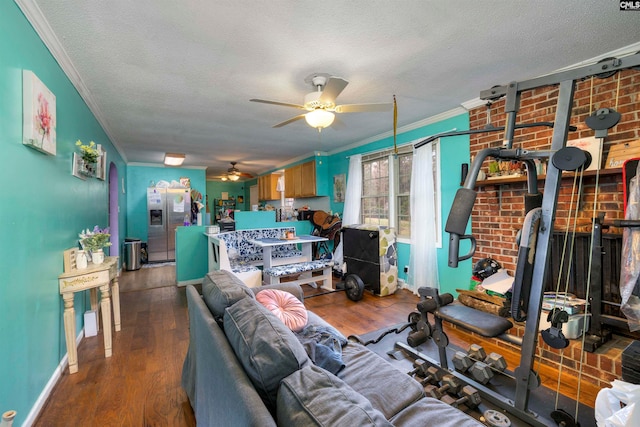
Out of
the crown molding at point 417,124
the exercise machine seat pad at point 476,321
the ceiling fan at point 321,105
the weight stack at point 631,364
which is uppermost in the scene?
the crown molding at point 417,124

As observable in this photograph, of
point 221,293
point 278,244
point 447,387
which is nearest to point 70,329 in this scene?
point 221,293

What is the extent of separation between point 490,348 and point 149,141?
5.67 m

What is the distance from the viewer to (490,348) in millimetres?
2604

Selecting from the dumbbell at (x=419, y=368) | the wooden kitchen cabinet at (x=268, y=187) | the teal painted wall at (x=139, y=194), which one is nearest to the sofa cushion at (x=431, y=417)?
the dumbbell at (x=419, y=368)

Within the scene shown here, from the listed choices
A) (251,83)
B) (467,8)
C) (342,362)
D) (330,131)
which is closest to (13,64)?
(251,83)

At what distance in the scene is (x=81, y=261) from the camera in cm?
241

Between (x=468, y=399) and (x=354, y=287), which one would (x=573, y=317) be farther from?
(x=354, y=287)

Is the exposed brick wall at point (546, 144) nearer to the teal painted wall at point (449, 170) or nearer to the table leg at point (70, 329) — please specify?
the teal painted wall at point (449, 170)

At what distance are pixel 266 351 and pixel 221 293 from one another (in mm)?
686

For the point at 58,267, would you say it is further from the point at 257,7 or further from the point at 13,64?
the point at 257,7

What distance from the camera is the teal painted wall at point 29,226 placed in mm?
1456

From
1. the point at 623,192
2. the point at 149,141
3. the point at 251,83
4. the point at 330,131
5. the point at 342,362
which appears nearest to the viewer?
the point at 342,362

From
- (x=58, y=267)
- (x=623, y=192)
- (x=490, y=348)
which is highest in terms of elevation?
(x=623, y=192)

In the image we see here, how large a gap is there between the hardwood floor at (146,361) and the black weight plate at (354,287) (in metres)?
0.10
